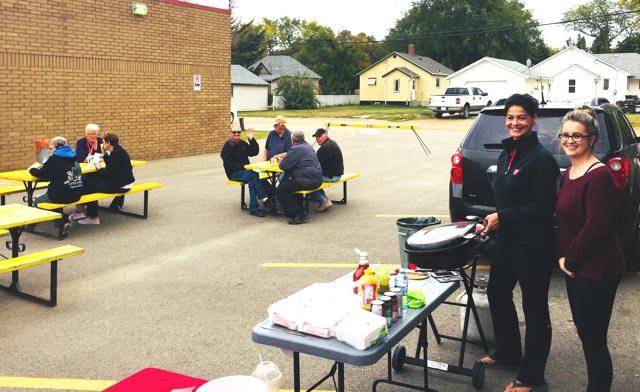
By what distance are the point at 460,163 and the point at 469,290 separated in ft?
9.20

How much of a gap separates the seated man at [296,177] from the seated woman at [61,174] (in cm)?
303

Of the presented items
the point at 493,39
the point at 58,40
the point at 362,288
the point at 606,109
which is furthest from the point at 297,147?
the point at 493,39

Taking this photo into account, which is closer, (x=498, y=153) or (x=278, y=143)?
(x=498, y=153)

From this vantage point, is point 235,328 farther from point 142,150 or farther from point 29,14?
point 142,150

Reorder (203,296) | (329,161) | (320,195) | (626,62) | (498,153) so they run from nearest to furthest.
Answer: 1. (203,296)
2. (498,153)
3. (320,195)
4. (329,161)
5. (626,62)

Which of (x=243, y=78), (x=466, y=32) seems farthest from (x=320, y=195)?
(x=466, y=32)

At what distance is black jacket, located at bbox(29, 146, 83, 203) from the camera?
898 cm

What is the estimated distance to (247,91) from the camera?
5703cm

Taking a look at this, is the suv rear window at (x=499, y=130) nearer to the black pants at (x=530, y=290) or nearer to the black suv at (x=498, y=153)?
the black suv at (x=498, y=153)

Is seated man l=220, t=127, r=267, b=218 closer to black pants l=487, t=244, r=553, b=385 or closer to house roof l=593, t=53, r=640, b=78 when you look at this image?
black pants l=487, t=244, r=553, b=385

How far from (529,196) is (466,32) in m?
75.4

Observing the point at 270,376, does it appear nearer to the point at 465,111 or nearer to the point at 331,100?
the point at 465,111

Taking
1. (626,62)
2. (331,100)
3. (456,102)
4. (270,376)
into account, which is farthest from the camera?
(331,100)

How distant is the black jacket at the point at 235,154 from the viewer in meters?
11.3
